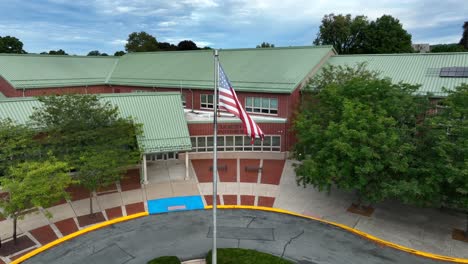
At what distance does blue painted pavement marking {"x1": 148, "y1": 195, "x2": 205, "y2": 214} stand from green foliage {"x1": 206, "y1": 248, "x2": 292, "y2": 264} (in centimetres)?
595

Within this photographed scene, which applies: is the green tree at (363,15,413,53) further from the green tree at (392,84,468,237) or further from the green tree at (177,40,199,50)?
the green tree at (177,40,199,50)

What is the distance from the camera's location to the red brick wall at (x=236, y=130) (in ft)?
94.9

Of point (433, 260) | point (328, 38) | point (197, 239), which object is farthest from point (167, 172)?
point (328, 38)

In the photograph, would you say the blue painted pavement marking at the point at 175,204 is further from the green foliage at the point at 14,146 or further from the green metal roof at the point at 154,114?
the green foliage at the point at 14,146

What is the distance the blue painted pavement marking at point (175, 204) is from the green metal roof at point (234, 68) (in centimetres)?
A: 1379

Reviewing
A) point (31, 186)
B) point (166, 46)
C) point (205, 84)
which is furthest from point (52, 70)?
point (166, 46)

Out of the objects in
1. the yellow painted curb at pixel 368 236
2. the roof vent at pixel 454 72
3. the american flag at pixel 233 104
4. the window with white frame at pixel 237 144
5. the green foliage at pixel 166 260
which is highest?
the roof vent at pixel 454 72

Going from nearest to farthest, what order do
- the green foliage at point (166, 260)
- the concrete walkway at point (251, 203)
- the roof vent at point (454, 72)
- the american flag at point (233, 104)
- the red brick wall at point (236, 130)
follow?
the american flag at point (233, 104)
the green foliage at point (166, 260)
the concrete walkway at point (251, 203)
the roof vent at point (454, 72)
the red brick wall at point (236, 130)

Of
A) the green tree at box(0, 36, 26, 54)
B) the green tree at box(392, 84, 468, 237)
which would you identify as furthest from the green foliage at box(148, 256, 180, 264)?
the green tree at box(0, 36, 26, 54)

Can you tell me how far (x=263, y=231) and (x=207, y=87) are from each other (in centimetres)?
1982

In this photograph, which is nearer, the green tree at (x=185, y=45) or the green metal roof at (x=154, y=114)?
the green metal roof at (x=154, y=114)

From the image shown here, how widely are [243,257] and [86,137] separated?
12.8 m

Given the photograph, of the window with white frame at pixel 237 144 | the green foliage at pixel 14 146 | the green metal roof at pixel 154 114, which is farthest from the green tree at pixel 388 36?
→ the green foliage at pixel 14 146

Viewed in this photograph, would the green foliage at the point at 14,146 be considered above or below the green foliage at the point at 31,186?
above
